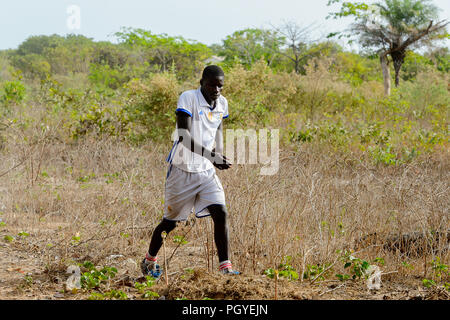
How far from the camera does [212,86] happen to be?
3.31 metres

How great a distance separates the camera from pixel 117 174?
631 centimetres

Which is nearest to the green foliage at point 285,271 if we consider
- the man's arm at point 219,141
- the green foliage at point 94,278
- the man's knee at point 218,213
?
the man's knee at point 218,213

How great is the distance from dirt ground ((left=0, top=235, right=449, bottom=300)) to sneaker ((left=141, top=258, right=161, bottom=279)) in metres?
0.06

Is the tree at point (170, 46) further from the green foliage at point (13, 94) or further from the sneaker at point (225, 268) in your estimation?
the sneaker at point (225, 268)

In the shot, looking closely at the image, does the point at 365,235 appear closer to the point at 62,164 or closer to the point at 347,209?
the point at 347,209

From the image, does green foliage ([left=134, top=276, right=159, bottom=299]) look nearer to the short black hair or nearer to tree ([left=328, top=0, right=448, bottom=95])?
the short black hair

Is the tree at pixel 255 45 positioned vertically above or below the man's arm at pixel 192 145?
above

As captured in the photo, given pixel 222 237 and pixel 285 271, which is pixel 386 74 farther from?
pixel 222 237

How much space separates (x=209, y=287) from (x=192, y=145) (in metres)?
0.94

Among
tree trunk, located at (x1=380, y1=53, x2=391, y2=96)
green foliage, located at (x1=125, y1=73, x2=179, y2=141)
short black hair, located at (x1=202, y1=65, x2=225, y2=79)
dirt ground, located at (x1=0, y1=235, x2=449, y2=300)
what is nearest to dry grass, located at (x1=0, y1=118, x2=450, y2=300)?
dirt ground, located at (x1=0, y1=235, x2=449, y2=300)

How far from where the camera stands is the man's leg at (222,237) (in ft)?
10.4

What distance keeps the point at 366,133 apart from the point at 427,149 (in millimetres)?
1123

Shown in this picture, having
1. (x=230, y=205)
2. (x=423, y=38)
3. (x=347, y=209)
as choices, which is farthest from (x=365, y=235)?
(x=423, y=38)

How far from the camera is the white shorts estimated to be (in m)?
3.32
